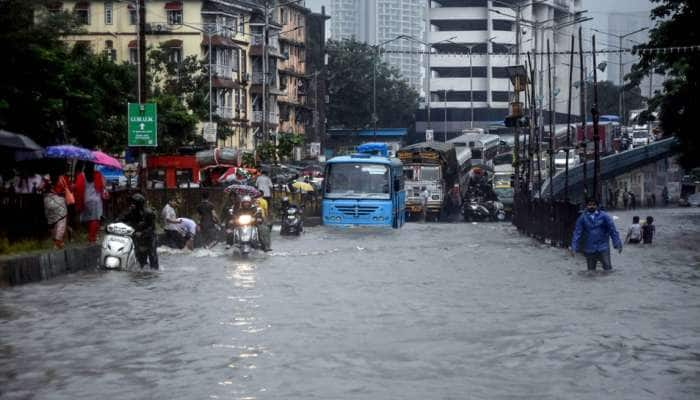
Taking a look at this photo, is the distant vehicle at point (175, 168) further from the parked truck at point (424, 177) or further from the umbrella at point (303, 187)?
the parked truck at point (424, 177)

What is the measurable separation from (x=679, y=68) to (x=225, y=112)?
136 ft

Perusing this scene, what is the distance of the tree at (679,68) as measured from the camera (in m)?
54.2

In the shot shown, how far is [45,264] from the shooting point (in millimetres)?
24438

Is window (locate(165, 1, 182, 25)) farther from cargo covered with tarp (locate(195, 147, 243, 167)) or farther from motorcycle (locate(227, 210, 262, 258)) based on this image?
motorcycle (locate(227, 210, 262, 258))

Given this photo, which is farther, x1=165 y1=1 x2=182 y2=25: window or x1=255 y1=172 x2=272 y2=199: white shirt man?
x1=165 y1=1 x2=182 y2=25: window

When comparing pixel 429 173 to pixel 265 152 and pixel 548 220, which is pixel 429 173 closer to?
pixel 265 152

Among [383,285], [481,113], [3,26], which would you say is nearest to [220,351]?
[383,285]

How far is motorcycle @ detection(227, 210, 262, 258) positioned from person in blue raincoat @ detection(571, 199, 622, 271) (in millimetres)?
7713

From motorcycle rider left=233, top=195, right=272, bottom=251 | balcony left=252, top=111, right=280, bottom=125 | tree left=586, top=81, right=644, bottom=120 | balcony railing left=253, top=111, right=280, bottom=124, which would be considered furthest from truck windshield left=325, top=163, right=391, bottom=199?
tree left=586, top=81, right=644, bottom=120

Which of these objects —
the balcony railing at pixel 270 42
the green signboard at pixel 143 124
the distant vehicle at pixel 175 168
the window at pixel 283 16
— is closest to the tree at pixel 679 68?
the distant vehicle at pixel 175 168

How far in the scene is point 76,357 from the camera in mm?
14195

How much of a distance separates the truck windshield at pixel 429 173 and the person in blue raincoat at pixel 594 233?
3692 centimetres

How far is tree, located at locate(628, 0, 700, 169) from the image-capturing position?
2132 inches

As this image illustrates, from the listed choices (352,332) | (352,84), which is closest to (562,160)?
(352,84)
